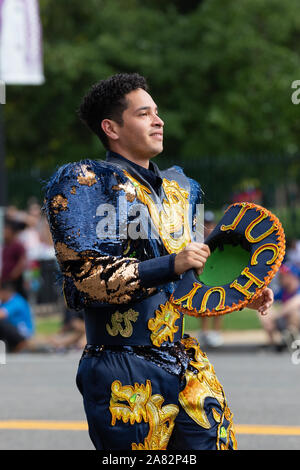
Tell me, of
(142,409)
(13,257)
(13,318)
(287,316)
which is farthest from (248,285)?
(13,257)

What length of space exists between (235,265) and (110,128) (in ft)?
2.24

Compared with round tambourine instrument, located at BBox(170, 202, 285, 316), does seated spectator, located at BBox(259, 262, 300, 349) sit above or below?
below

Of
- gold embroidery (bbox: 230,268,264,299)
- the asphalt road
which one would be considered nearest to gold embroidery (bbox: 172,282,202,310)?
gold embroidery (bbox: 230,268,264,299)

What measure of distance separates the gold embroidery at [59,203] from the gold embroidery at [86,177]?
8 centimetres

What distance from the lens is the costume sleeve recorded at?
3.12 meters

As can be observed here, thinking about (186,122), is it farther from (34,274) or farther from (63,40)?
(34,274)

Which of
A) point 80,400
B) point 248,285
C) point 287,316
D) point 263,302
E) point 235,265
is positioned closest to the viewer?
point 248,285

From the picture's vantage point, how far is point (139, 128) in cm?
338

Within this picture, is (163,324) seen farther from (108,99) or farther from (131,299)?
(108,99)

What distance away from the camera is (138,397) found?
321 cm

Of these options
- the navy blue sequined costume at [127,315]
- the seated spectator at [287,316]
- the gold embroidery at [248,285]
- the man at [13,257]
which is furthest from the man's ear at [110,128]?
the man at [13,257]

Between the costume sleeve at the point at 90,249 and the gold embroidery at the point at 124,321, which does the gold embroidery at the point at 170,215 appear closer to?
the costume sleeve at the point at 90,249

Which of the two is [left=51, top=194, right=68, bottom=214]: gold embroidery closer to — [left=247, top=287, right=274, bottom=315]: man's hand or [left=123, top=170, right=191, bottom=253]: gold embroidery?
[left=123, top=170, right=191, bottom=253]: gold embroidery

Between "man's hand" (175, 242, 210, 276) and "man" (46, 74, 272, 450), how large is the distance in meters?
0.01
